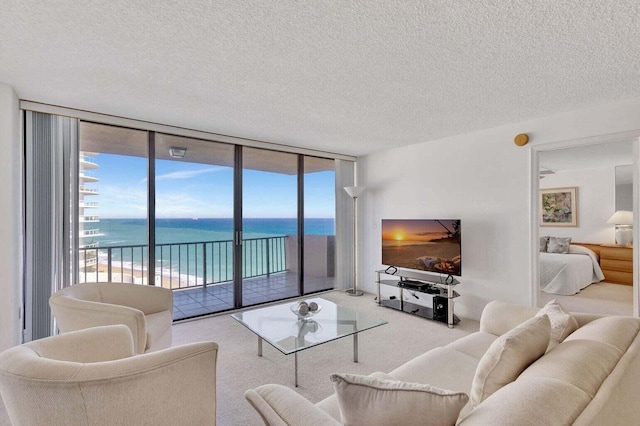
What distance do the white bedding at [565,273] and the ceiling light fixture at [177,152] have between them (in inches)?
223

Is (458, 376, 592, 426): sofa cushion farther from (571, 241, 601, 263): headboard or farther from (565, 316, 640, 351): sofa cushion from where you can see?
(571, 241, 601, 263): headboard

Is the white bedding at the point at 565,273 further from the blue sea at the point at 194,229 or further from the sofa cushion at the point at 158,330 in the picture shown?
the sofa cushion at the point at 158,330

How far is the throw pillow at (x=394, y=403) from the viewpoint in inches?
36.0

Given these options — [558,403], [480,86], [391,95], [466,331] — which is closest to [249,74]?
[391,95]

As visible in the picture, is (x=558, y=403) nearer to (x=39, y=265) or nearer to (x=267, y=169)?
(x=39, y=265)

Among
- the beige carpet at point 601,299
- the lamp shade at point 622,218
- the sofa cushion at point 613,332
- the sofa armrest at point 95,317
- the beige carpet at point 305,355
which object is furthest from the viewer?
the lamp shade at point 622,218

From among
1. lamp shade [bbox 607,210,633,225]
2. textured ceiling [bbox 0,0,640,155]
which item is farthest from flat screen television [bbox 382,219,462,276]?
lamp shade [bbox 607,210,633,225]

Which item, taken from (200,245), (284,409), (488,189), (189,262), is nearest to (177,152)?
(200,245)

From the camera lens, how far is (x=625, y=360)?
117 centimetres

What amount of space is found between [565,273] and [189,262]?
5.82 m

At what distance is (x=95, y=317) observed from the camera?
2021 millimetres

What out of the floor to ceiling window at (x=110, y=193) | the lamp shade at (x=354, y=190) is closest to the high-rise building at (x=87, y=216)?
the floor to ceiling window at (x=110, y=193)

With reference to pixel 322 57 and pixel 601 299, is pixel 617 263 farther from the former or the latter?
pixel 322 57

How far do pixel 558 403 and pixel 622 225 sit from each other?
704cm
